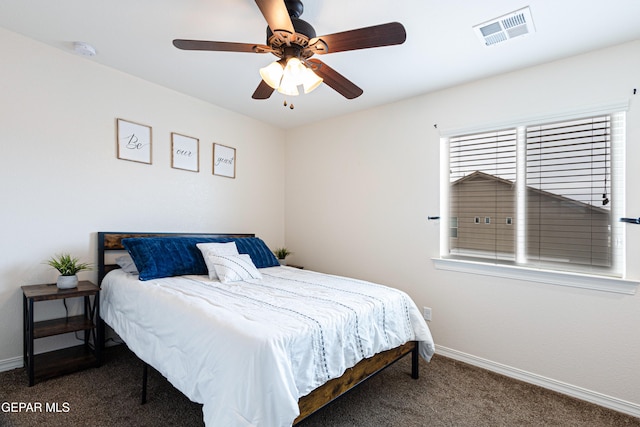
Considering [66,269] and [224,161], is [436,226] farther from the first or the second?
[66,269]

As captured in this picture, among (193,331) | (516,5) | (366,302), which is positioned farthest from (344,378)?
(516,5)

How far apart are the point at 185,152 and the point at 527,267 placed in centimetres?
338

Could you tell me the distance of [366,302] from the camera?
6.73ft

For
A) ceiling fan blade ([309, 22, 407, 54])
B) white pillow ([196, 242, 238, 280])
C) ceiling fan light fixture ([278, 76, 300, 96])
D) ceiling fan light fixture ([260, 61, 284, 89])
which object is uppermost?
ceiling fan blade ([309, 22, 407, 54])

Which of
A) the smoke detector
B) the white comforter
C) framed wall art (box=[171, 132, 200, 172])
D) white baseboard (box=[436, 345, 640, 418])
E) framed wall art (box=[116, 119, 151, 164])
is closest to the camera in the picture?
the white comforter

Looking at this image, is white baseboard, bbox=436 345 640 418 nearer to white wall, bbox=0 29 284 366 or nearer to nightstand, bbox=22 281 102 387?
white wall, bbox=0 29 284 366

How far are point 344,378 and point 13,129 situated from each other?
293 cm

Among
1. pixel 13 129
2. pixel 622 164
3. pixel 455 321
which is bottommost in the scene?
pixel 455 321

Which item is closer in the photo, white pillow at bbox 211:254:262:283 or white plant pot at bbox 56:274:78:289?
white plant pot at bbox 56:274:78:289

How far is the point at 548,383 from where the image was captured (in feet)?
7.82

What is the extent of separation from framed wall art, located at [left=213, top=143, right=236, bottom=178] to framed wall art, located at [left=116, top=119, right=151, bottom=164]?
0.73 m

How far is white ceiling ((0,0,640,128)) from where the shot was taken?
6.21ft

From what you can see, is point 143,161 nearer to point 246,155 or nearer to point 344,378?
point 246,155

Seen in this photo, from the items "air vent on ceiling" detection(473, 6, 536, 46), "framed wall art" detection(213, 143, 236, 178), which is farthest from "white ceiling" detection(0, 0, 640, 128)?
"framed wall art" detection(213, 143, 236, 178)
